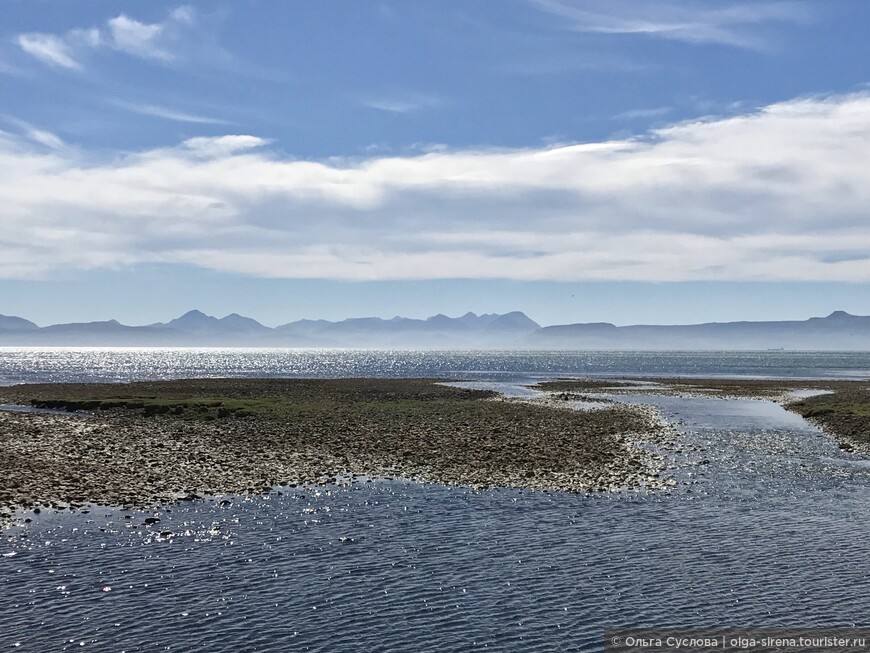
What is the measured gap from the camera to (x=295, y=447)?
4509cm

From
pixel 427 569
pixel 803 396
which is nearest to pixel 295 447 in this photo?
pixel 427 569

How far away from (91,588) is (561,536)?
1526cm

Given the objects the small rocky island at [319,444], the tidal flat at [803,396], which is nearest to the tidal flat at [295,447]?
the small rocky island at [319,444]

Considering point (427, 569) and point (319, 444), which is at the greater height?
point (319, 444)

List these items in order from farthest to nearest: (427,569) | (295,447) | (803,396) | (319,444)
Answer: (803,396), (319,444), (295,447), (427,569)

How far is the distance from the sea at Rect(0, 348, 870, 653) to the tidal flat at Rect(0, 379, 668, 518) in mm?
2667

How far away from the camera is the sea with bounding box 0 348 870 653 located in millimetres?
17906

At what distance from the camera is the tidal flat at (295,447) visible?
111 ft

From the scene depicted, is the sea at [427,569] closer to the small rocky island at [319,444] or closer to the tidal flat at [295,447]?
the tidal flat at [295,447]

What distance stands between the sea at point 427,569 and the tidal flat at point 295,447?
2667 mm

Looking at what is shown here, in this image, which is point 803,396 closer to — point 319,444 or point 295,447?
point 319,444

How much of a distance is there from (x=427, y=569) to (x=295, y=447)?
24.3 meters

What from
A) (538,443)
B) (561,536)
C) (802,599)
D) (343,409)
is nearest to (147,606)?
(561,536)

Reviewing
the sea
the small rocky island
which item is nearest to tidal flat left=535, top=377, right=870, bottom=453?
the small rocky island
